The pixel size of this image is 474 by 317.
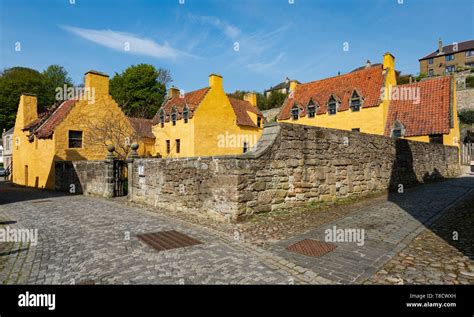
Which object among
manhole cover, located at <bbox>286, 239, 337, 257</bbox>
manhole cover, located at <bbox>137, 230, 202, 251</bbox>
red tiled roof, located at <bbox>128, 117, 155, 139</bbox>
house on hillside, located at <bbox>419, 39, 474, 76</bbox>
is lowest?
manhole cover, located at <bbox>137, 230, 202, 251</bbox>

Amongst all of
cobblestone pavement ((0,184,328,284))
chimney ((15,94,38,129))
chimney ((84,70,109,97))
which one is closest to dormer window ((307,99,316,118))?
chimney ((84,70,109,97))

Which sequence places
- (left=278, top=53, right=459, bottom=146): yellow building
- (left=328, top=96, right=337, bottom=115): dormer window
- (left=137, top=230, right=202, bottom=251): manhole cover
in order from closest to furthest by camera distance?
(left=137, top=230, right=202, bottom=251): manhole cover, (left=278, top=53, right=459, bottom=146): yellow building, (left=328, top=96, right=337, bottom=115): dormer window

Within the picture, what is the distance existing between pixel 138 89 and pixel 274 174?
39.5 m

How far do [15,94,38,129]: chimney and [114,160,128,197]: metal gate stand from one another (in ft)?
48.4

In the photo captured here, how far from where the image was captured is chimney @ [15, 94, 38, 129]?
22.4 meters

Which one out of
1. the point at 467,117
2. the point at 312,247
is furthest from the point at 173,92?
the point at 467,117

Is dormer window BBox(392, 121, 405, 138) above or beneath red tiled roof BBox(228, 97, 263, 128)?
beneath

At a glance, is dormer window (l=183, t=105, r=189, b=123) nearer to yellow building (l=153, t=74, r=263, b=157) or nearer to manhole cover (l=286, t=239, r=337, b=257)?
yellow building (l=153, t=74, r=263, b=157)

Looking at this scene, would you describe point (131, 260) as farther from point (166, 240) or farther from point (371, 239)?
point (371, 239)

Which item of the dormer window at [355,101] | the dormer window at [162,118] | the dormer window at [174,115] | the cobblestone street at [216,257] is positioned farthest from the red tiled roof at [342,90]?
the cobblestone street at [216,257]

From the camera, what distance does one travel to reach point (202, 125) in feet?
84.5

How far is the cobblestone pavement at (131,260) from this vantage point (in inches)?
148

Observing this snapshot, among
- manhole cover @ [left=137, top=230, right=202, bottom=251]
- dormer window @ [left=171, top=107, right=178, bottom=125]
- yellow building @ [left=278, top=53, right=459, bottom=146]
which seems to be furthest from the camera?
dormer window @ [left=171, top=107, right=178, bottom=125]
